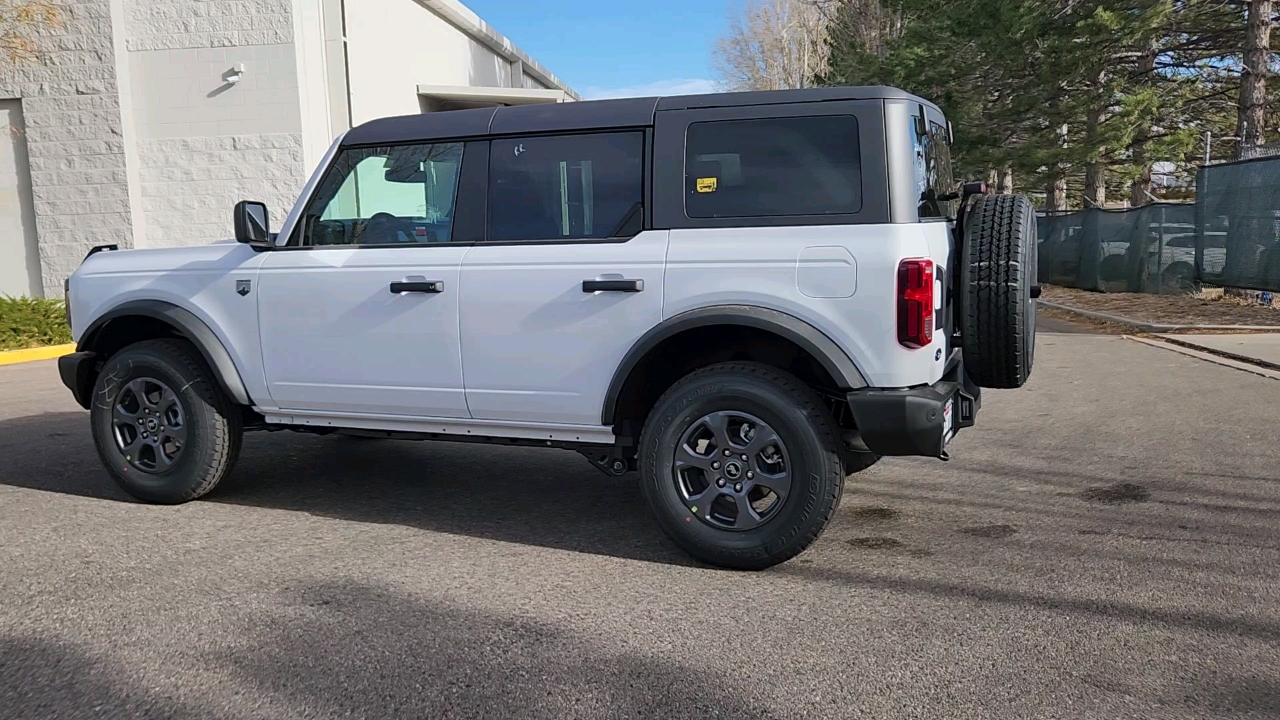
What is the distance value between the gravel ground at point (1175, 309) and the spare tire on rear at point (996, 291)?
10.0m

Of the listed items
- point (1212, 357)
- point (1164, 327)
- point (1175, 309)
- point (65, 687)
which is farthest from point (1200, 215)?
point (65, 687)

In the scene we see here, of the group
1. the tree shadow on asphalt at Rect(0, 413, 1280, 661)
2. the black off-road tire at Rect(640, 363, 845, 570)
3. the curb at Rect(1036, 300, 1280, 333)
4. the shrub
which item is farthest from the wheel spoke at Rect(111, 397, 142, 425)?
the curb at Rect(1036, 300, 1280, 333)

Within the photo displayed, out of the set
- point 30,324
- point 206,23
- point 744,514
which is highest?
point 206,23

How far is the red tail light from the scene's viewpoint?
154 inches

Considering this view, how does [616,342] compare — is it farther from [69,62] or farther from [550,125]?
[69,62]

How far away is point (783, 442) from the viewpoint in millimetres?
4129

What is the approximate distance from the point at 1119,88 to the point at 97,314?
21062 mm

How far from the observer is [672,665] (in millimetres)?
3312

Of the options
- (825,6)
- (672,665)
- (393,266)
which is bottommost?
(672,665)

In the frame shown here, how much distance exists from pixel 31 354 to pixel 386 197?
32.2ft

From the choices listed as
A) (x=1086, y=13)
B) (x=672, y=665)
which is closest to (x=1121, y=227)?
(x=1086, y=13)

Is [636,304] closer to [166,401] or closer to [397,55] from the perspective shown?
[166,401]

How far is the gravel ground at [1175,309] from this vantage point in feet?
42.6

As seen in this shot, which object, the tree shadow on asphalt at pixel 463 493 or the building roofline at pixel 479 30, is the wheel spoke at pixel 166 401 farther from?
the building roofline at pixel 479 30
